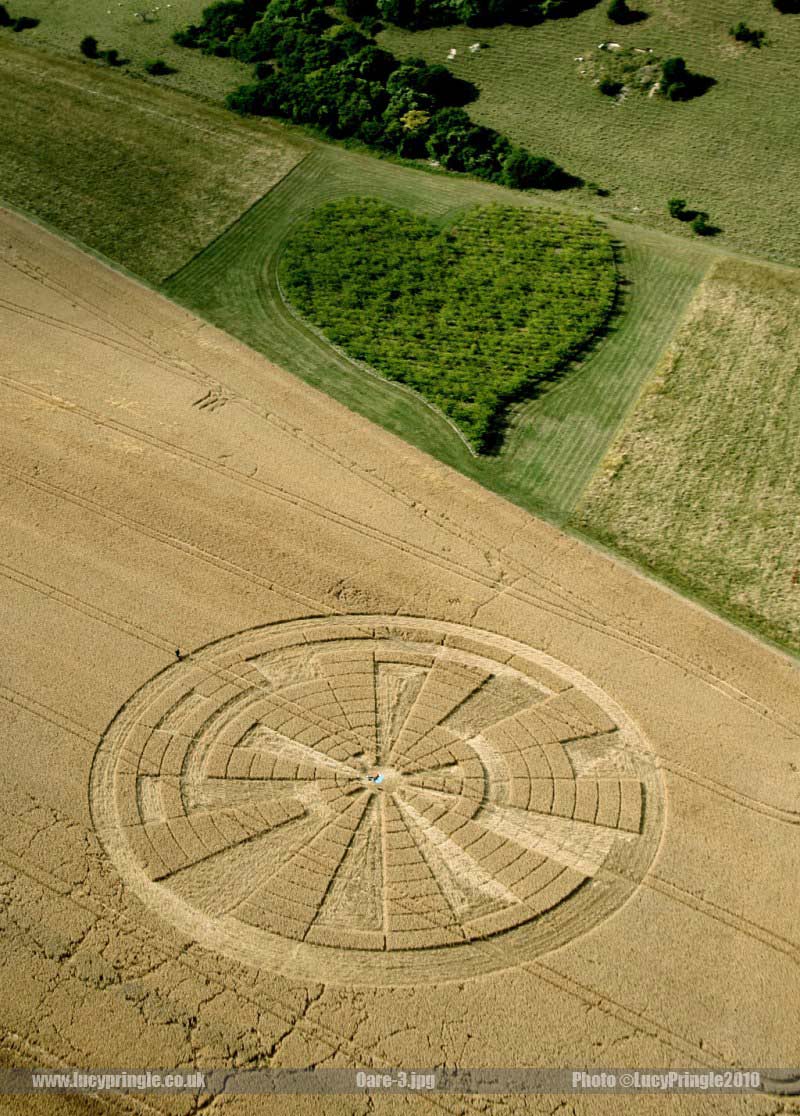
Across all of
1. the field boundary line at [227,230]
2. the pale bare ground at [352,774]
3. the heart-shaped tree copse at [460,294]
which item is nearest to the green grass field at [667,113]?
the heart-shaped tree copse at [460,294]

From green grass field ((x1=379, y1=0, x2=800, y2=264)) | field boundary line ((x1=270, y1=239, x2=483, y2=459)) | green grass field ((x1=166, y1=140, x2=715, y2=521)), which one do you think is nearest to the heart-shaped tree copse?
field boundary line ((x1=270, y1=239, x2=483, y2=459))

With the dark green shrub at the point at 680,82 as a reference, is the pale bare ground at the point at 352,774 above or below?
below

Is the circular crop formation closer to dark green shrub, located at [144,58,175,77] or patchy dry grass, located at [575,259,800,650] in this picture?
patchy dry grass, located at [575,259,800,650]

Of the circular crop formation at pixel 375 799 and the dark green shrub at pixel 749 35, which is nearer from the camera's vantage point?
the circular crop formation at pixel 375 799

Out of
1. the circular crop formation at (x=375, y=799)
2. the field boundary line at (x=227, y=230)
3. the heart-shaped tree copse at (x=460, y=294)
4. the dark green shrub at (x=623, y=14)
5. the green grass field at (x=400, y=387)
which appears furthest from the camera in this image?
the dark green shrub at (x=623, y=14)

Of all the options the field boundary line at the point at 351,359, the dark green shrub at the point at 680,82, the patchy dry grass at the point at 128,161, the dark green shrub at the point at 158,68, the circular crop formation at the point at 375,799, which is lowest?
the circular crop formation at the point at 375,799

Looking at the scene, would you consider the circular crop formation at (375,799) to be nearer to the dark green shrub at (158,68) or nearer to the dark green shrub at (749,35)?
the dark green shrub at (158,68)

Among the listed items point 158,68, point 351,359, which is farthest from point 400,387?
point 158,68
